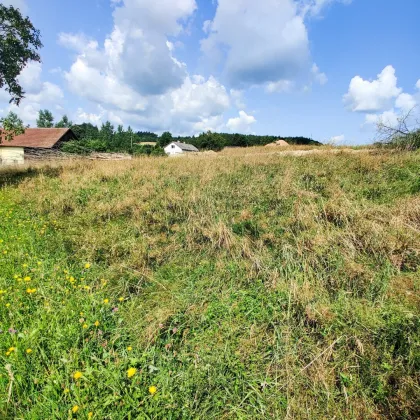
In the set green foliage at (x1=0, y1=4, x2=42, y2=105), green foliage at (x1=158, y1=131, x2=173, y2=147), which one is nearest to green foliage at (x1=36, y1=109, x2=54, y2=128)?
green foliage at (x1=158, y1=131, x2=173, y2=147)

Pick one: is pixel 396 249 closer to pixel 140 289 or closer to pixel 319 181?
pixel 319 181

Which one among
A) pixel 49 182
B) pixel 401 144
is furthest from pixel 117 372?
pixel 401 144

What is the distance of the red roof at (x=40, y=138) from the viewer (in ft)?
82.3

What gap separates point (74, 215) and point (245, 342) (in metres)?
4.81

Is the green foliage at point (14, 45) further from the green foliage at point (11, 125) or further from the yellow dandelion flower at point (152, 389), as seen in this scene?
the yellow dandelion flower at point (152, 389)

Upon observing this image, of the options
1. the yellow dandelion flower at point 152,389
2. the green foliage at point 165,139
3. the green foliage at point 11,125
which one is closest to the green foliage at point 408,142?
the yellow dandelion flower at point 152,389

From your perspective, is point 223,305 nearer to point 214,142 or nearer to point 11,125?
point 11,125

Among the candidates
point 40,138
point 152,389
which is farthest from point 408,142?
point 40,138

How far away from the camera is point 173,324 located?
2580 millimetres

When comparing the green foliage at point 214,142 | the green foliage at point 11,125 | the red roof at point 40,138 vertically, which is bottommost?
the green foliage at point 11,125

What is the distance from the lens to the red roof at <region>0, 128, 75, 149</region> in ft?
82.3

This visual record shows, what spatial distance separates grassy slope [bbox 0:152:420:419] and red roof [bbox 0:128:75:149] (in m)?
24.6

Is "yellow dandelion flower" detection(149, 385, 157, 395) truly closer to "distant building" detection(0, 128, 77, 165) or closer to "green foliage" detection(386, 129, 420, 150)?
"green foliage" detection(386, 129, 420, 150)

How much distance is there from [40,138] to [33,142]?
909 millimetres
